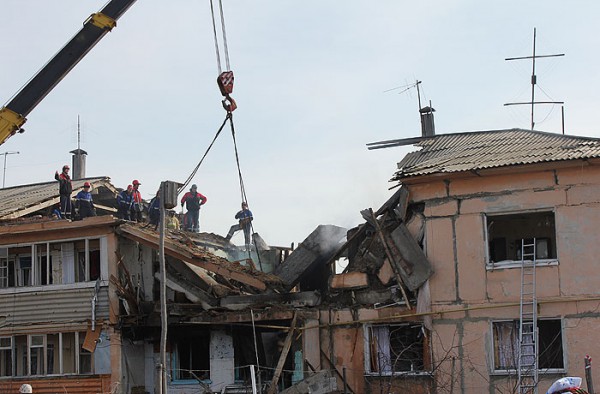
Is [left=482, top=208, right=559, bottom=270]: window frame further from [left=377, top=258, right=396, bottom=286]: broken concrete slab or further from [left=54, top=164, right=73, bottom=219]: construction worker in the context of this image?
[left=54, top=164, right=73, bottom=219]: construction worker

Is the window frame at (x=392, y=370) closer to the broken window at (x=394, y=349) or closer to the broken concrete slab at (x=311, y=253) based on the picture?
the broken window at (x=394, y=349)

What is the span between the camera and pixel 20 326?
2384 centimetres

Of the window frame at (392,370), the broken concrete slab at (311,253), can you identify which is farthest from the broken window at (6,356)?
the window frame at (392,370)

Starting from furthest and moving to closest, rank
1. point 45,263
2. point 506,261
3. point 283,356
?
point 45,263, point 283,356, point 506,261

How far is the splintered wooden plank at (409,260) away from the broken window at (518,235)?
5.62 feet

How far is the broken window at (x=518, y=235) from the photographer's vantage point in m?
21.0

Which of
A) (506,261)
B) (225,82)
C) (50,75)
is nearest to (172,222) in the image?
(225,82)

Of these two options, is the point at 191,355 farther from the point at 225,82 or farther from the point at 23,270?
the point at 225,82

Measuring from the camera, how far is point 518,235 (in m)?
22.3

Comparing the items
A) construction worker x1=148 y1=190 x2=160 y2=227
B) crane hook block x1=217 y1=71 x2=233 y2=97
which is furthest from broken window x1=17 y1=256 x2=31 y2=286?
crane hook block x1=217 y1=71 x2=233 y2=97

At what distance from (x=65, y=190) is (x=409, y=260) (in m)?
10.5

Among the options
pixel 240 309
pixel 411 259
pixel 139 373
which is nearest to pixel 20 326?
pixel 139 373

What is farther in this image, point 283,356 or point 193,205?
point 193,205

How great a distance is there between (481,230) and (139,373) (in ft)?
31.1
